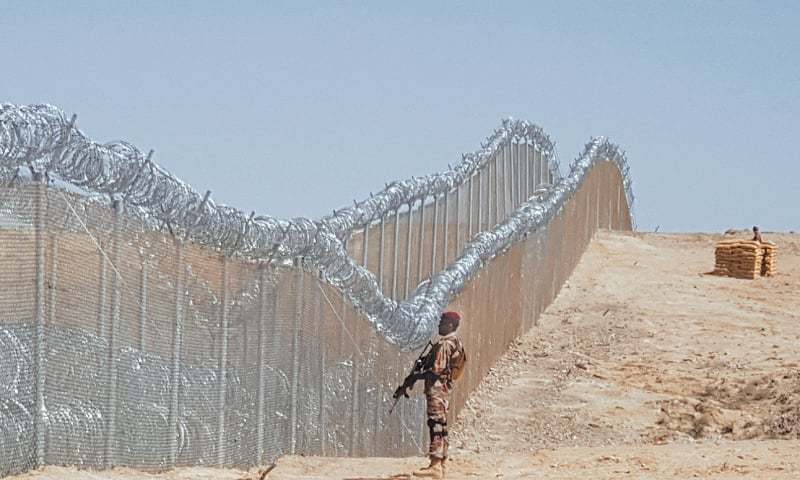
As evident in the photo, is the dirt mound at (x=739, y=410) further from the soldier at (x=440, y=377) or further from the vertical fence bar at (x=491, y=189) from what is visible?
the soldier at (x=440, y=377)

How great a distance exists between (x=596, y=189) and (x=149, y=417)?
25439 millimetres

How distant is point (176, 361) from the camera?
32.5 ft

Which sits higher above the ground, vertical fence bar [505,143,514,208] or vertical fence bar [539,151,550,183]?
vertical fence bar [539,151,550,183]

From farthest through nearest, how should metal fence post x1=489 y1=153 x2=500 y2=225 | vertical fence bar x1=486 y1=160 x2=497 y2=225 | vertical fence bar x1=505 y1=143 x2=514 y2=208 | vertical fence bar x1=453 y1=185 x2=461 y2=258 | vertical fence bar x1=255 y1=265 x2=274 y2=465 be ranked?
vertical fence bar x1=505 y1=143 x2=514 y2=208 < metal fence post x1=489 y1=153 x2=500 y2=225 < vertical fence bar x1=486 y1=160 x2=497 y2=225 < vertical fence bar x1=453 y1=185 x2=461 y2=258 < vertical fence bar x1=255 y1=265 x2=274 y2=465

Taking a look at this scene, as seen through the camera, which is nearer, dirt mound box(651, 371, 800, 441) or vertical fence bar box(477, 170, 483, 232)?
dirt mound box(651, 371, 800, 441)

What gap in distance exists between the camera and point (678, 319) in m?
27.0

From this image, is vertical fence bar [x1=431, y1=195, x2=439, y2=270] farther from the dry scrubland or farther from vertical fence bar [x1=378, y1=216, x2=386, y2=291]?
vertical fence bar [x1=378, y1=216, x2=386, y2=291]

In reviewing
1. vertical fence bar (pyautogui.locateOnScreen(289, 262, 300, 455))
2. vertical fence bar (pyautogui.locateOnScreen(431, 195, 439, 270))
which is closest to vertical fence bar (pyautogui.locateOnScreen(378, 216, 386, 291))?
vertical fence bar (pyautogui.locateOnScreen(431, 195, 439, 270))

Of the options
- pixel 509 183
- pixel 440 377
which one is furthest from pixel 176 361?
pixel 509 183

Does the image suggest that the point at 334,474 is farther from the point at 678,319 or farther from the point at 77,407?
the point at 678,319

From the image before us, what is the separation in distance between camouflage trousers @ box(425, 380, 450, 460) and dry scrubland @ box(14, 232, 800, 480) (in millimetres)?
365

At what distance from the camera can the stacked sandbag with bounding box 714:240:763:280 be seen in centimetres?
3200

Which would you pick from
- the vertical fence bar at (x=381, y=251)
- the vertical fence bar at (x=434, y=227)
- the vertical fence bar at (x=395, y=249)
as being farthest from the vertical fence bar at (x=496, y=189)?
the vertical fence bar at (x=381, y=251)

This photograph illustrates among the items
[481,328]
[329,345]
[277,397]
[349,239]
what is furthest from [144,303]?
[481,328]
